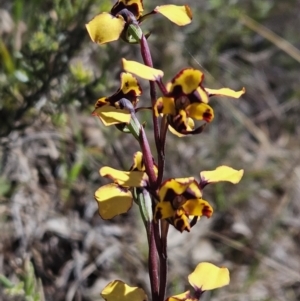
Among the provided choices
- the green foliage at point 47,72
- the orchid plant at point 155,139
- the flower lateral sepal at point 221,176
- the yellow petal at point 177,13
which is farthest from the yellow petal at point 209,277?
the green foliage at point 47,72

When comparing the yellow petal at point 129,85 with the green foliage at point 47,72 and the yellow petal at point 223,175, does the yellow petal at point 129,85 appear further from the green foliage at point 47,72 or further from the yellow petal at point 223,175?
the green foliage at point 47,72

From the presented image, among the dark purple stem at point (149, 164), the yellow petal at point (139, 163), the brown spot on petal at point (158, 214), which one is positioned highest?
the dark purple stem at point (149, 164)

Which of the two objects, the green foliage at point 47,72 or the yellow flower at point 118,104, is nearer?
the yellow flower at point 118,104

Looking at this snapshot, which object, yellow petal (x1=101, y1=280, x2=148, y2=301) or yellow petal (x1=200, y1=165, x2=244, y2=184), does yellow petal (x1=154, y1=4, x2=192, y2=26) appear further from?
yellow petal (x1=101, y1=280, x2=148, y2=301)

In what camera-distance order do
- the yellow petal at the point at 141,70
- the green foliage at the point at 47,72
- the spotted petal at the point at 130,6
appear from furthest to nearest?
the green foliage at the point at 47,72 < the spotted petal at the point at 130,6 < the yellow petal at the point at 141,70

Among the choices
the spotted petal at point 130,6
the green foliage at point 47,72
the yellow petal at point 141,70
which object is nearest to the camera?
the yellow petal at point 141,70

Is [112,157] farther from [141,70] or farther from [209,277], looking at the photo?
[141,70]
